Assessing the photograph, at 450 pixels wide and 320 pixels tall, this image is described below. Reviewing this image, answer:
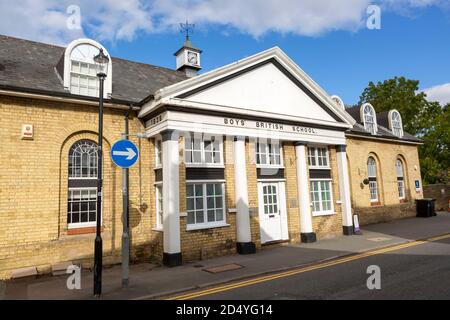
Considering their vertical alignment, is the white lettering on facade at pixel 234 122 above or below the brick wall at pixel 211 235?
above

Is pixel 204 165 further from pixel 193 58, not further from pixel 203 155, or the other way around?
pixel 193 58

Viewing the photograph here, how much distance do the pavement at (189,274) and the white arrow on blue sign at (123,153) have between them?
290 cm

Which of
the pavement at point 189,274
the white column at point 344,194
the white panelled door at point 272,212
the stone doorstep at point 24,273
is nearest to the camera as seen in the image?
the pavement at point 189,274

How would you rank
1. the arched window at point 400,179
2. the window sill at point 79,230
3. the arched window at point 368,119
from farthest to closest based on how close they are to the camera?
the arched window at point 400,179
the arched window at point 368,119
the window sill at point 79,230

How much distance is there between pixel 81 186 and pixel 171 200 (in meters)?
2.91

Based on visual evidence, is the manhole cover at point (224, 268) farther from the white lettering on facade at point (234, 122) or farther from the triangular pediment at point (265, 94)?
the triangular pediment at point (265, 94)

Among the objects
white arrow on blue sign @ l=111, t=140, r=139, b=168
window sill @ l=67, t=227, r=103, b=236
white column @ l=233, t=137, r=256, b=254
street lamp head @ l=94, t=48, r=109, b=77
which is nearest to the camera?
white arrow on blue sign @ l=111, t=140, r=139, b=168

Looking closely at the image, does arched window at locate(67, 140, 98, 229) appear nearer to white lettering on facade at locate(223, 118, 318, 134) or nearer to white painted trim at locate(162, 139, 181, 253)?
white painted trim at locate(162, 139, 181, 253)

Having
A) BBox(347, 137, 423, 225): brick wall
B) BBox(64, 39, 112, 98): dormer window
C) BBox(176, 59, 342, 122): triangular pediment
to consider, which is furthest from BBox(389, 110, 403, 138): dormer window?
BBox(64, 39, 112, 98): dormer window

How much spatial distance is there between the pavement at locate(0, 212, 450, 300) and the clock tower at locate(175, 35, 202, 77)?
34.3 ft

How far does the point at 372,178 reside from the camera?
19.6 meters

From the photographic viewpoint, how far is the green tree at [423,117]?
31.6m

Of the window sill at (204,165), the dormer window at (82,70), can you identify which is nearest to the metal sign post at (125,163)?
the window sill at (204,165)

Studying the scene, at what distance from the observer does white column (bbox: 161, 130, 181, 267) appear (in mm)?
9898
